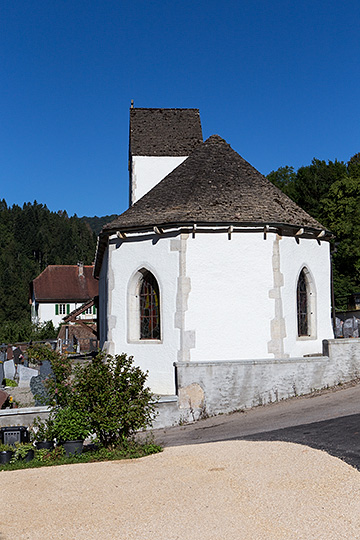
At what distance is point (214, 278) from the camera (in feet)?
49.6

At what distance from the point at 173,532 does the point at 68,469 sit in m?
3.61

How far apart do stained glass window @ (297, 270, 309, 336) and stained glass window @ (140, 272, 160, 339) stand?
4.64m

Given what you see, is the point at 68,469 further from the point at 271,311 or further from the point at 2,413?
the point at 271,311

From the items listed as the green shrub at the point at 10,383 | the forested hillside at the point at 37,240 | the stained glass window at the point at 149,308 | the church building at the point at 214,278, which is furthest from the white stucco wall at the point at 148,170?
the forested hillside at the point at 37,240

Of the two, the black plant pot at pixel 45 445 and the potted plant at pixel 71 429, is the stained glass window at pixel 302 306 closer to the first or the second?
the potted plant at pixel 71 429

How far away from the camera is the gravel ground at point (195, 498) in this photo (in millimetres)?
5789

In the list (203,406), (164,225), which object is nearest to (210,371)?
(203,406)

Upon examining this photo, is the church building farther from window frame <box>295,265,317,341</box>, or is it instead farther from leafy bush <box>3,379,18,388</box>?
leafy bush <box>3,379,18,388</box>

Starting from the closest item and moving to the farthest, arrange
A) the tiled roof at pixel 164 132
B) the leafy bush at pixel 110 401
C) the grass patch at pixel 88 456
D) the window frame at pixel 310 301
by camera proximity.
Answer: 1. the grass patch at pixel 88 456
2. the leafy bush at pixel 110 401
3. the window frame at pixel 310 301
4. the tiled roof at pixel 164 132

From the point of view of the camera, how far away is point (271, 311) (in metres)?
15.2

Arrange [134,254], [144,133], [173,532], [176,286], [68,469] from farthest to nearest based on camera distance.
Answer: [144,133]
[134,254]
[176,286]
[68,469]
[173,532]

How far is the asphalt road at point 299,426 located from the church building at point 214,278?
1.70m

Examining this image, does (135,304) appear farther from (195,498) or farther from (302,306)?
(195,498)

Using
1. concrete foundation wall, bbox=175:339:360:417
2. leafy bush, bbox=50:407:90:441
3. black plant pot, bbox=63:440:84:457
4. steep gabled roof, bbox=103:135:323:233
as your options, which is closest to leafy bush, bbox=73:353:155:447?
leafy bush, bbox=50:407:90:441
